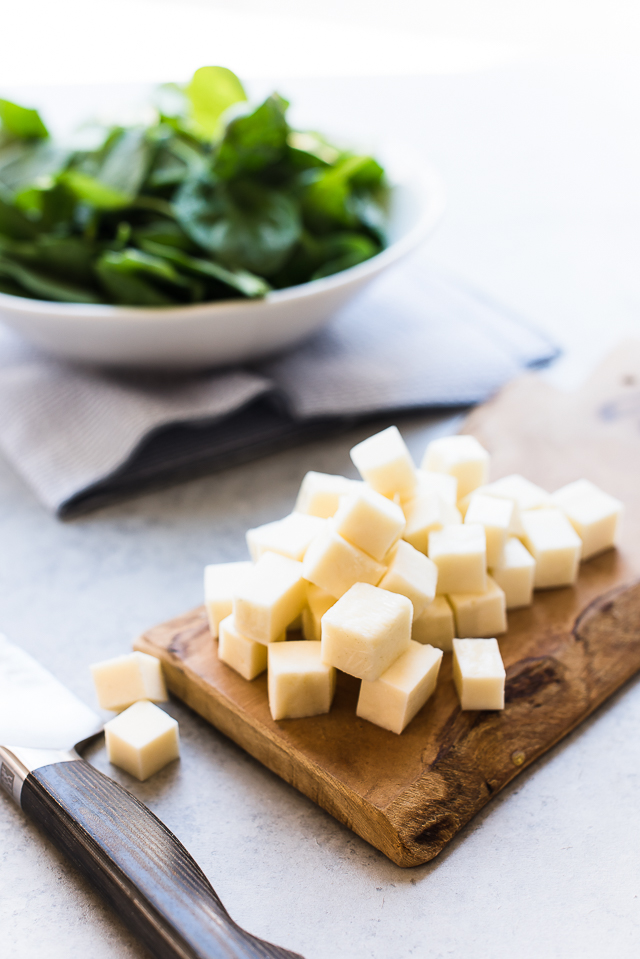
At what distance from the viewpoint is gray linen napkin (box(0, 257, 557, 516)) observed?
4.20 feet

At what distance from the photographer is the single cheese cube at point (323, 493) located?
0.96 metres

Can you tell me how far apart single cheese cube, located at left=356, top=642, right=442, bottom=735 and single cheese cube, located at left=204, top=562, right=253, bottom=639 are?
185 millimetres

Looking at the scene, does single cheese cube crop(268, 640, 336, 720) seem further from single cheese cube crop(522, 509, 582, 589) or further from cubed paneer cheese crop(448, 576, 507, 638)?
single cheese cube crop(522, 509, 582, 589)

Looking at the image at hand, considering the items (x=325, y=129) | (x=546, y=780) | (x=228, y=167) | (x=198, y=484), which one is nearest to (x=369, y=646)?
(x=546, y=780)

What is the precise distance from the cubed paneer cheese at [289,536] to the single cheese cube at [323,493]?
1 cm

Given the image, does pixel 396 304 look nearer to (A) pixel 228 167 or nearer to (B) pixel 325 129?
(B) pixel 325 129

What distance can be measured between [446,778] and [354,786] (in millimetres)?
91

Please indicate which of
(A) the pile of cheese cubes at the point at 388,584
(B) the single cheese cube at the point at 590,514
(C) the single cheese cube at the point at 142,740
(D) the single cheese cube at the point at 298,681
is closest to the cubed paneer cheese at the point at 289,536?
(A) the pile of cheese cubes at the point at 388,584

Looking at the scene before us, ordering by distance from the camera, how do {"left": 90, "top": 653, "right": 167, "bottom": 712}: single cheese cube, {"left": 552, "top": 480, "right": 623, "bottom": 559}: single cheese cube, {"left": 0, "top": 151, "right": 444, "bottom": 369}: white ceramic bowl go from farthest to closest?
{"left": 0, "top": 151, "right": 444, "bottom": 369}: white ceramic bowl
{"left": 552, "top": 480, "right": 623, "bottom": 559}: single cheese cube
{"left": 90, "top": 653, "right": 167, "bottom": 712}: single cheese cube

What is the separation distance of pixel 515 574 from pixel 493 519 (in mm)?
71

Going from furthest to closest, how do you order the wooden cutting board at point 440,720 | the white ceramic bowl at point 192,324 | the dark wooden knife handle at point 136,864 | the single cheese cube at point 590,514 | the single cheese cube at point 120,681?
the white ceramic bowl at point 192,324
the single cheese cube at point 590,514
the single cheese cube at point 120,681
the wooden cutting board at point 440,720
the dark wooden knife handle at point 136,864

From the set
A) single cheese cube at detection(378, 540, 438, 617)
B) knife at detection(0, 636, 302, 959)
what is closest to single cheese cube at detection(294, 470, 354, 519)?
single cheese cube at detection(378, 540, 438, 617)

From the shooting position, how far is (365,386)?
1.43m

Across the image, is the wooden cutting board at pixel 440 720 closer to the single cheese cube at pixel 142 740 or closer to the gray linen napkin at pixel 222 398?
the single cheese cube at pixel 142 740
